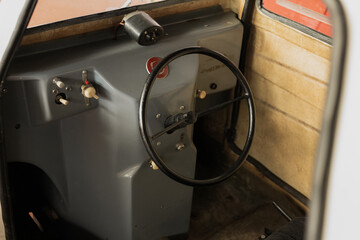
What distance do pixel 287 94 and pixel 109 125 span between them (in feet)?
2.80

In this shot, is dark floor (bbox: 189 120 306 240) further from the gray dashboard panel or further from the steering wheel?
the steering wheel

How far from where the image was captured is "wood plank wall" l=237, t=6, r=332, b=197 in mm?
2049

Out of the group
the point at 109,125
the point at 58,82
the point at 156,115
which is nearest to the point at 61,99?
the point at 58,82

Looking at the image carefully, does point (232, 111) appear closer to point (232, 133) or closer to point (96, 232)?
point (232, 133)

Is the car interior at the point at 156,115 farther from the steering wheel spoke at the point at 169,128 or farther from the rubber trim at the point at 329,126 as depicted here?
the rubber trim at the point at 329,126

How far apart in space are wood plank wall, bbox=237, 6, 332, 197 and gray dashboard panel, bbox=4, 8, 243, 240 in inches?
6.3

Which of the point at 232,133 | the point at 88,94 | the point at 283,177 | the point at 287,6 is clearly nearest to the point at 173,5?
the point at 287,6

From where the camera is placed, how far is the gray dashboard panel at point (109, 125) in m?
1.74

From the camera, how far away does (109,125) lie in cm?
184

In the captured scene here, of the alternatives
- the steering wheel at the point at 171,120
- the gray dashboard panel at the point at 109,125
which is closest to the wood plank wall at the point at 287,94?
the gray dashboard panel at the point at 109,125

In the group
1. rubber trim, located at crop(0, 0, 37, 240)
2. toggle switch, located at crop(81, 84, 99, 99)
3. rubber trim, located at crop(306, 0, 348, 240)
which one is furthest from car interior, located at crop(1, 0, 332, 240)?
rubber trim, located at crop(306, 0, 348, 240)

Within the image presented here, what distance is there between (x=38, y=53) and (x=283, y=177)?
134cm

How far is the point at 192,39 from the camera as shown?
2.04 metres

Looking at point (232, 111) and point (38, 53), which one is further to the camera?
point (232, 111)
